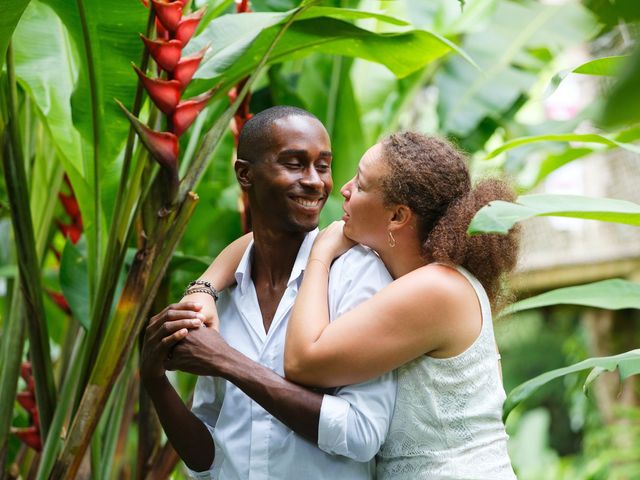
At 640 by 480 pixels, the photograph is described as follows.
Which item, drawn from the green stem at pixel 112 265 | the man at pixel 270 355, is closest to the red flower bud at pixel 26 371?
the green stem at pixel 112 265

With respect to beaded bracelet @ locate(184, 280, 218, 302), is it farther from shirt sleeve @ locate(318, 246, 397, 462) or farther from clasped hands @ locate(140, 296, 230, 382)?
shirt sleeve @ locate(318, 246, 397, 462)

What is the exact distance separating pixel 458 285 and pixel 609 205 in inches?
13.4

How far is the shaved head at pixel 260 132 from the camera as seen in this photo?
151 centimetres

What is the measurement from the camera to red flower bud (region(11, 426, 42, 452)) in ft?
6.48

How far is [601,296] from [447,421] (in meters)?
0.66

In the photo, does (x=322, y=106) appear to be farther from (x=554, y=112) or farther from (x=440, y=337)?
(x=554, y=112)

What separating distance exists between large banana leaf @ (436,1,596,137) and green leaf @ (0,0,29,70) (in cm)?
177

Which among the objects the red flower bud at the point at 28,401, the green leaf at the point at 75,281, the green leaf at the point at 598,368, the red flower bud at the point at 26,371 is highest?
the green leaf at the point at 598,368

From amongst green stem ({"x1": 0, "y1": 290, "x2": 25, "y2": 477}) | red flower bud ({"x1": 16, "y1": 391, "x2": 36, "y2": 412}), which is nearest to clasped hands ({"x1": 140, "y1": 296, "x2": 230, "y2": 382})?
green stem ({"x1": 0, "y1": 290, "x2": 25, "y2": 477})

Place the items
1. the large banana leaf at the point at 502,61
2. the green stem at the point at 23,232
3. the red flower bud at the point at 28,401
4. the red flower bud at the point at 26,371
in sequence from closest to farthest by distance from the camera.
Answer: the green stem at the point at 23,232
the red flower bud at the point at 28,401
the red flower bud at the point at 26,371
the large banana leaf at the point at 502,61

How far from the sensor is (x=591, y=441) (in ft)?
21.0

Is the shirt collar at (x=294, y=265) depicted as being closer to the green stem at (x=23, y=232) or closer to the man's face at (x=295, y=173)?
the man's face at (x=295, y=173)

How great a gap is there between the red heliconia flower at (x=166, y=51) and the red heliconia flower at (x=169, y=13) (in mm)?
37

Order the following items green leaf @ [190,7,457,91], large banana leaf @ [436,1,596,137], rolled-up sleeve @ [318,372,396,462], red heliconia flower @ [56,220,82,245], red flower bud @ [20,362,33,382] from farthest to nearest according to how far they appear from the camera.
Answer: large banana leaf @ [436,1,596,137] → red heliconia flower @ [56,220,82,245] → red flower bud @ [20,362,33,382] → green leaf @ [190,7,457,91] → rolled-up sleeve @ [318,372,396,462]
